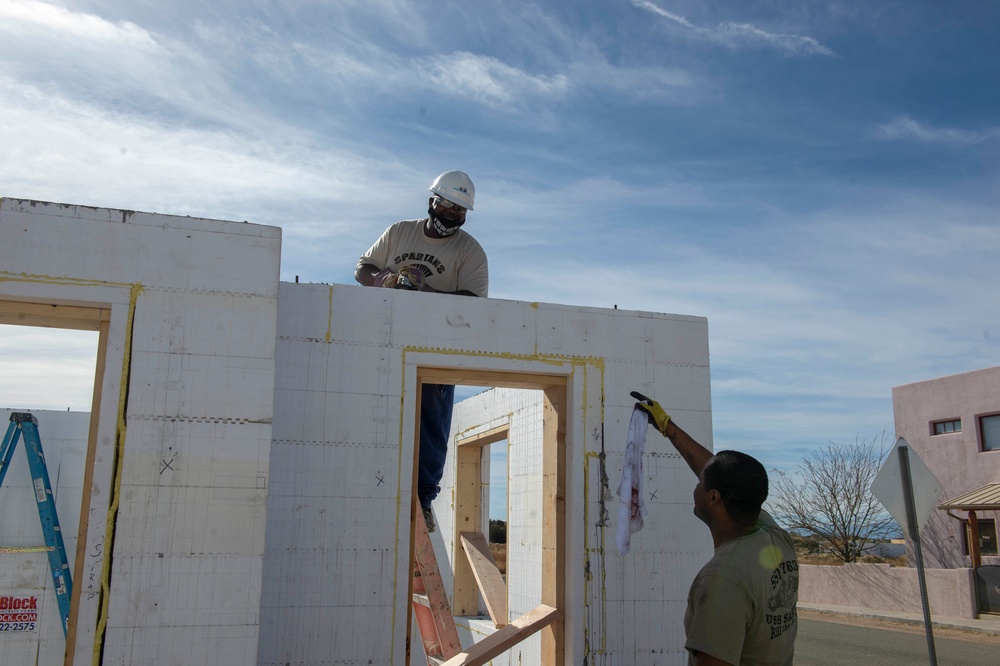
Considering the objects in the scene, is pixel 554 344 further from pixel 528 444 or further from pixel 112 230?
pixel 112 230

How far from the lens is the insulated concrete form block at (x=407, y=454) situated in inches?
Result: 210

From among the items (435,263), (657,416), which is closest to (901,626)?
(435,263)

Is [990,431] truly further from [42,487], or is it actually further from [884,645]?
[42,487]

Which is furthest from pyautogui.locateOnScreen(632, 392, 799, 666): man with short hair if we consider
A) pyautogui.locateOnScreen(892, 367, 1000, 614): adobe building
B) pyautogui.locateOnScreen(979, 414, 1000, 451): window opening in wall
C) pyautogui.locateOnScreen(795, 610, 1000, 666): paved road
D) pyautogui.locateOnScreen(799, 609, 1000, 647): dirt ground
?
pyautogui.locateOnScreen(979, 414, 1000, 451): window opening in wall

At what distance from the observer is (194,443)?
481 centimetres

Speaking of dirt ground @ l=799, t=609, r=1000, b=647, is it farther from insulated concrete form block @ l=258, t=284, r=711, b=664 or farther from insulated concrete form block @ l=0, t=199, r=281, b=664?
insulated concrete form block @ l=0, t=199, r=281, b=664

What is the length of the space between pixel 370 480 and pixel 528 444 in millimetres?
2944

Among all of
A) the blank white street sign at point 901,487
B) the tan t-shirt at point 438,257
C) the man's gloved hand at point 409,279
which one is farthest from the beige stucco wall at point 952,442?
the man's gloved hand at point 409,279

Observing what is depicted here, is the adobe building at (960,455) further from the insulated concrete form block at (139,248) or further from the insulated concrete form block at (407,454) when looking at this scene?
the insulated concrete form block at (139,248)

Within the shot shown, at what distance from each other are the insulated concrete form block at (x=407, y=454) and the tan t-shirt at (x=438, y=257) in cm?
104

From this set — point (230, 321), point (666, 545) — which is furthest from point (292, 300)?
point (666, 545)

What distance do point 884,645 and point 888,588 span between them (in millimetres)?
5965

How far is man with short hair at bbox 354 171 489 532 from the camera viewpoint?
265 inches

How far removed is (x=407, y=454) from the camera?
5.65 metres
